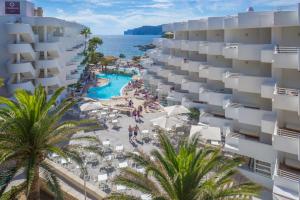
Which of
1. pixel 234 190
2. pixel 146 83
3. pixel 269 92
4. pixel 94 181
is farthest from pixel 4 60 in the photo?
pixel 234 190

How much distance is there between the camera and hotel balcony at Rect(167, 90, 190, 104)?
37250 millimetres

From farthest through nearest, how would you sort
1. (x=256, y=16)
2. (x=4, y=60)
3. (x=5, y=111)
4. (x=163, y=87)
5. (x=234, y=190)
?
(x=163, y=87) < (x=4, y=60) < (x=256, y=16) < (x=5, y=111) < (x=234, y=190)

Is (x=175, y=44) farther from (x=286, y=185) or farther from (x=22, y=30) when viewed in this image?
(x=286, y=185)

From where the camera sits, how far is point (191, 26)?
34.5 meters

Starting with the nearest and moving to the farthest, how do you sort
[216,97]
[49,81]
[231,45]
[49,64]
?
[231,45]
[216,97]
[49,64]
[49,81]

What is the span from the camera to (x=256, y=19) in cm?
2189

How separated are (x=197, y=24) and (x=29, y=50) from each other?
1927cm

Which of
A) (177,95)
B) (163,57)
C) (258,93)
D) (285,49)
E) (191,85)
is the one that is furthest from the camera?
(163,57)

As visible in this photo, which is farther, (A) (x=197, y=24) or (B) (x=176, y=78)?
(B) (x=176, y=78)

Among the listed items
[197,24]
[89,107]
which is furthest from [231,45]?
[89,107]

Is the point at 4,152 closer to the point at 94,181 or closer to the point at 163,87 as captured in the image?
the point at 94,181

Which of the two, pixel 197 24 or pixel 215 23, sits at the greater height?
pixel 197 24

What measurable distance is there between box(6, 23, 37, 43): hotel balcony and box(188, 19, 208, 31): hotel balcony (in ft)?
60.4

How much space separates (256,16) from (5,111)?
1772 cm
